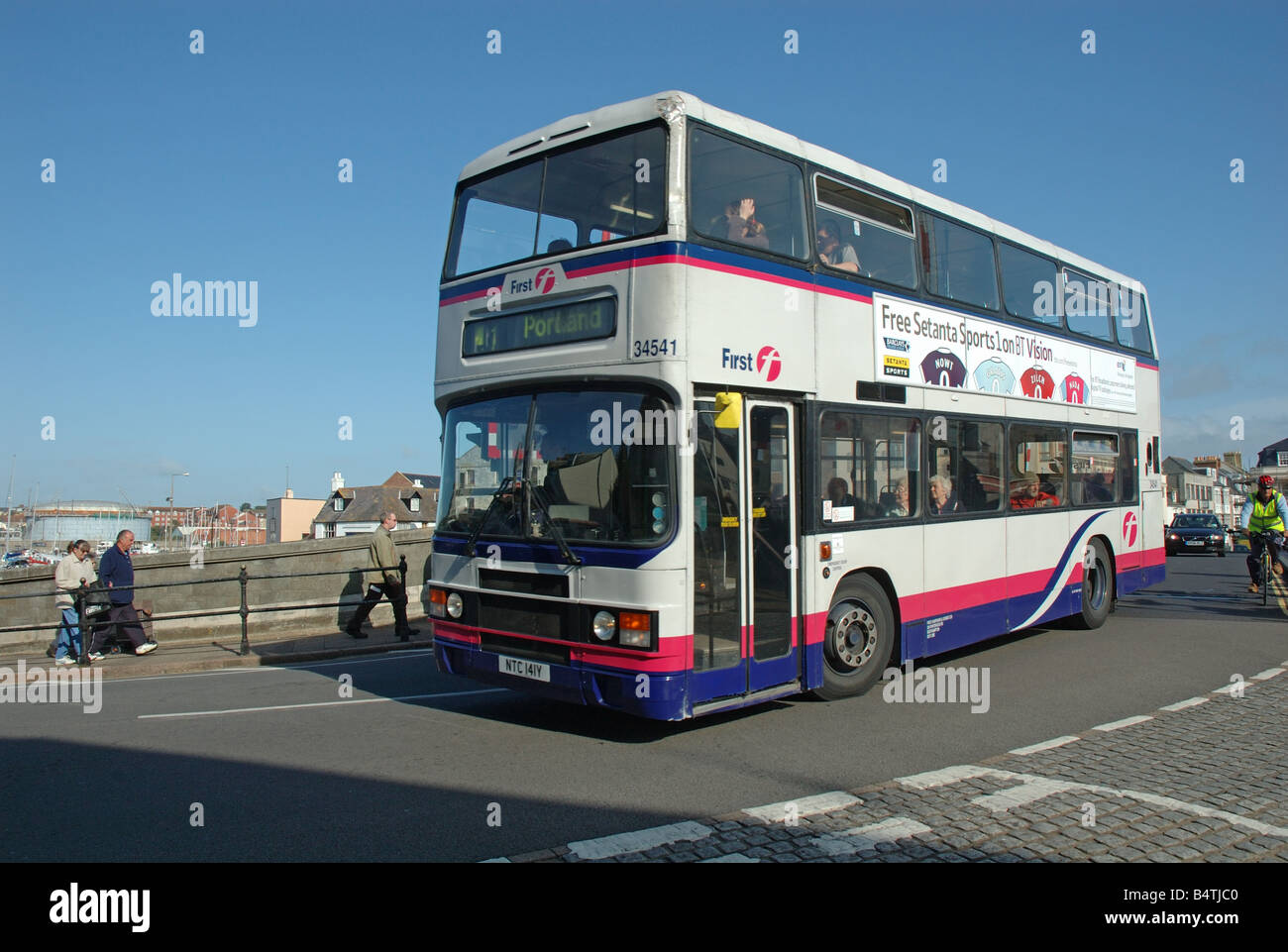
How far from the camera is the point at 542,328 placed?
7262 millimetres

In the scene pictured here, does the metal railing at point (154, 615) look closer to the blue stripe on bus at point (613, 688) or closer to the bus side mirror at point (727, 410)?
the blue stripe on bus at point (613, 688)

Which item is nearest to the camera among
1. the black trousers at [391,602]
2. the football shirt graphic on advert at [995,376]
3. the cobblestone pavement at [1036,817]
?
the cobblestone pavement at [1036,817]

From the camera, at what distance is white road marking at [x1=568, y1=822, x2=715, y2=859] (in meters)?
4.61

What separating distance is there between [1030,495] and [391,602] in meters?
8.94

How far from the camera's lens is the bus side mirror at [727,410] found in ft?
22.2

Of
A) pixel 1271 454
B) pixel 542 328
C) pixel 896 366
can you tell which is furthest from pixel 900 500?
pixel 1271 454

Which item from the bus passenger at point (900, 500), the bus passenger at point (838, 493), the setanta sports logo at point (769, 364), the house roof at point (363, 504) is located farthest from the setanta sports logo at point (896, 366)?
the house roof at point (363, 504)

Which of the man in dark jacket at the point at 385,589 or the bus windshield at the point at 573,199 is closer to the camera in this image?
the bus windshield at the point at 573,199

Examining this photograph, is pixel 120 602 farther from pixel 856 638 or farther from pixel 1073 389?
pixel 1073 389

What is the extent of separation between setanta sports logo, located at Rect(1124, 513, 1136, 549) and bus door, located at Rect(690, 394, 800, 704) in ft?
26.4

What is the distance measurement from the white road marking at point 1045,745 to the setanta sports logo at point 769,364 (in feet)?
10.8

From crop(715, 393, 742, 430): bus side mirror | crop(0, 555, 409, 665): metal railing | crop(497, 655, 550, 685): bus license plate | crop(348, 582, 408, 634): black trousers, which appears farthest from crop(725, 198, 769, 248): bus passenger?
crop(348, 582, 408, 634): black trousers

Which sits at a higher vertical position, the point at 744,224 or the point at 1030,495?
the point at 744,224
